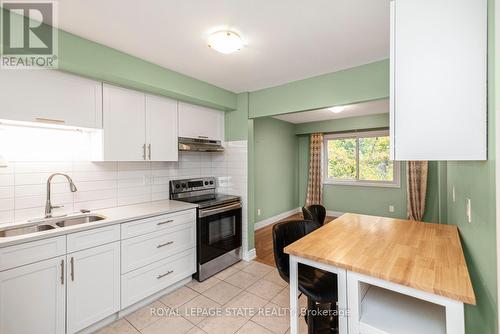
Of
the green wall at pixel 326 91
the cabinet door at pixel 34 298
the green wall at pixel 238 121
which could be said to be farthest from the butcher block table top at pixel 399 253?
the green wall at pixel 238 121

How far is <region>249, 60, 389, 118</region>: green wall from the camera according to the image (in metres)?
2.21

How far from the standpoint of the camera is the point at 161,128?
258cm

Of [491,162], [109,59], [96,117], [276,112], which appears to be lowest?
[491,162]

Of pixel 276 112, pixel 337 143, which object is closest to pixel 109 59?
pixel 276 112

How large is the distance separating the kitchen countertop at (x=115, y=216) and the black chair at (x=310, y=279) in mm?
1207

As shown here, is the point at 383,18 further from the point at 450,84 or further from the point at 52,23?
the point at 52,23

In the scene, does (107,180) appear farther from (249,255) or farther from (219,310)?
(249,255)

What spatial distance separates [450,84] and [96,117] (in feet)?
8.30

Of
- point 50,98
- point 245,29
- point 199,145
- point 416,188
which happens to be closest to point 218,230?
point 199,145

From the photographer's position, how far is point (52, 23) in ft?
5.35

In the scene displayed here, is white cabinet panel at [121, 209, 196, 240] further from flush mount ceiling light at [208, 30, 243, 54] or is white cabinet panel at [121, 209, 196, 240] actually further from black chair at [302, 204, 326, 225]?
flush mount ceiling light at [208, 30, 243, 54]

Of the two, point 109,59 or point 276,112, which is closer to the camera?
point 109,59

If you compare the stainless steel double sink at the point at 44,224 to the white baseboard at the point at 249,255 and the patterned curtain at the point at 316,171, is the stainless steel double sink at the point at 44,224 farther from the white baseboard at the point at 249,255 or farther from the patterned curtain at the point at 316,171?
the patterned curtain at the point at 316,171

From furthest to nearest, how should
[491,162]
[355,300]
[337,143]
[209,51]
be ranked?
1. [337,143]
2. [209,51]
3. [355,300]
4. [491,162]
